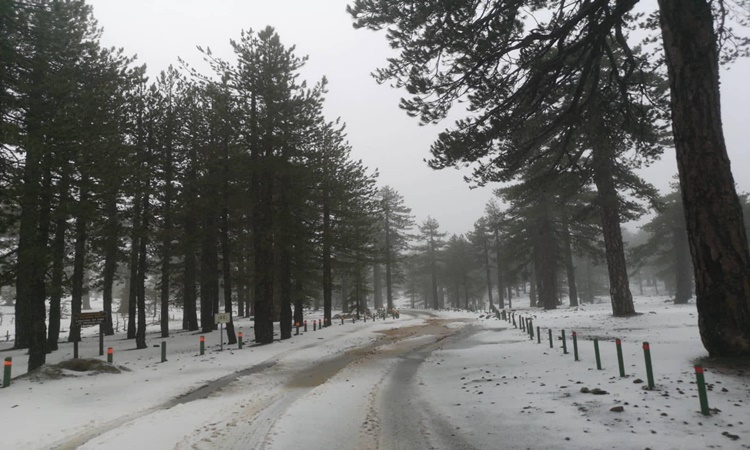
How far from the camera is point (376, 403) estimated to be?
27.5 feet

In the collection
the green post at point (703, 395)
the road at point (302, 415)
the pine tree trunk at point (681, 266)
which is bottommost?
the road at point (302, 415)

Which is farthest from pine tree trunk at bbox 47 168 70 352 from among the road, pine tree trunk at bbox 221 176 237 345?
the road

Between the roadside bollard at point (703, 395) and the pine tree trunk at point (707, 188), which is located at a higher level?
the pine tree trunk at point (707, 188)

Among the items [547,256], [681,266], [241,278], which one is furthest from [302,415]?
[681,266]

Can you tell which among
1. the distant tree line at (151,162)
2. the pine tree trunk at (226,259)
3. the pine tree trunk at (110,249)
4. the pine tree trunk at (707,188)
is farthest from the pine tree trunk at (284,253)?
the pine tree trunk at (707,188)

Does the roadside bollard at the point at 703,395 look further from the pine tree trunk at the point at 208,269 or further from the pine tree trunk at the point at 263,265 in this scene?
the pine tree trunk at the point at 208,269

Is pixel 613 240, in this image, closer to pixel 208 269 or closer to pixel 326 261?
pixel 326 261

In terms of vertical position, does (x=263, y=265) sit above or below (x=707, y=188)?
below

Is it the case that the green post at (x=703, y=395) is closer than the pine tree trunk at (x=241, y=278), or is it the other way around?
the green post at (x=703, y=395)

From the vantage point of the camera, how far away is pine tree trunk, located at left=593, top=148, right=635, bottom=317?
18672 mm

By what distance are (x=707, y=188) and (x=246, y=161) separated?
51.4ft

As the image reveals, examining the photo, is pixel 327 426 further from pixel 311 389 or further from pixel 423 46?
pixel 423 46

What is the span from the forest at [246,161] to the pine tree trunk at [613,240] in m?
0.07

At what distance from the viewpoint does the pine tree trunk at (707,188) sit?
24.9ft
